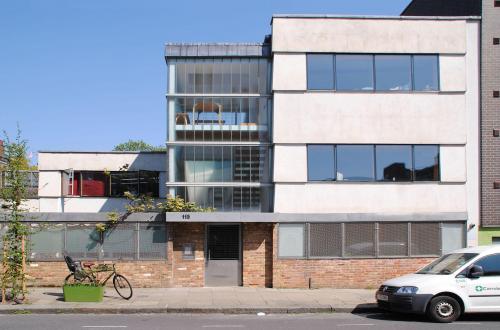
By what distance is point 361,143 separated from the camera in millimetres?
20797

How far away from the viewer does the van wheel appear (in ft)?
46.2

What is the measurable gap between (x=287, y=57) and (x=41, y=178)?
12.9m

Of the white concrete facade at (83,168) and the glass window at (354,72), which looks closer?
the glass window at (354,72)

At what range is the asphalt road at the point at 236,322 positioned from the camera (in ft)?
44.1

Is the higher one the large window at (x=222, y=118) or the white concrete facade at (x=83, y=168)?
the large window at (x=222, y=118)

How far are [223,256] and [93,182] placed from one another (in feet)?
31.1

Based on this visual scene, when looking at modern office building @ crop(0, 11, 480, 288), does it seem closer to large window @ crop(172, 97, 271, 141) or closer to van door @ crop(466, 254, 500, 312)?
large window @ crop(172, 97, 271, 141)

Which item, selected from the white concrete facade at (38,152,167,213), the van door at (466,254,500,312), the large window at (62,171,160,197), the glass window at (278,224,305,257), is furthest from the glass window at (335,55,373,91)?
the large window at (62,171,160,197)

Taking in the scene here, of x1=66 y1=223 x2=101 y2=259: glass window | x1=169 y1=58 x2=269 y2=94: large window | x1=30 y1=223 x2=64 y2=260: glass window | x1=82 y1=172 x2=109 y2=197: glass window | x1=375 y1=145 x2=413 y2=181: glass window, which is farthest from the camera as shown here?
x1=82 y1=172 x2=109 y2=197: glass window

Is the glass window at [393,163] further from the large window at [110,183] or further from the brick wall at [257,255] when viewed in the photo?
the large window at [110,183]

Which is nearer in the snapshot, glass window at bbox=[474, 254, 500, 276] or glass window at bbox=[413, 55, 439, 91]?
glass window at bbox=[474, 254, 500, 276]

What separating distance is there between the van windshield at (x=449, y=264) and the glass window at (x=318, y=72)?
7380 millimetres

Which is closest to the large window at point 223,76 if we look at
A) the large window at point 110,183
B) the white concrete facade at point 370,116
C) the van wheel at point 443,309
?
the white concrete facade at point 370,116

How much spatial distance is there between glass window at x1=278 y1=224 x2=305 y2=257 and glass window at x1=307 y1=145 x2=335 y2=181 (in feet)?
5.53
